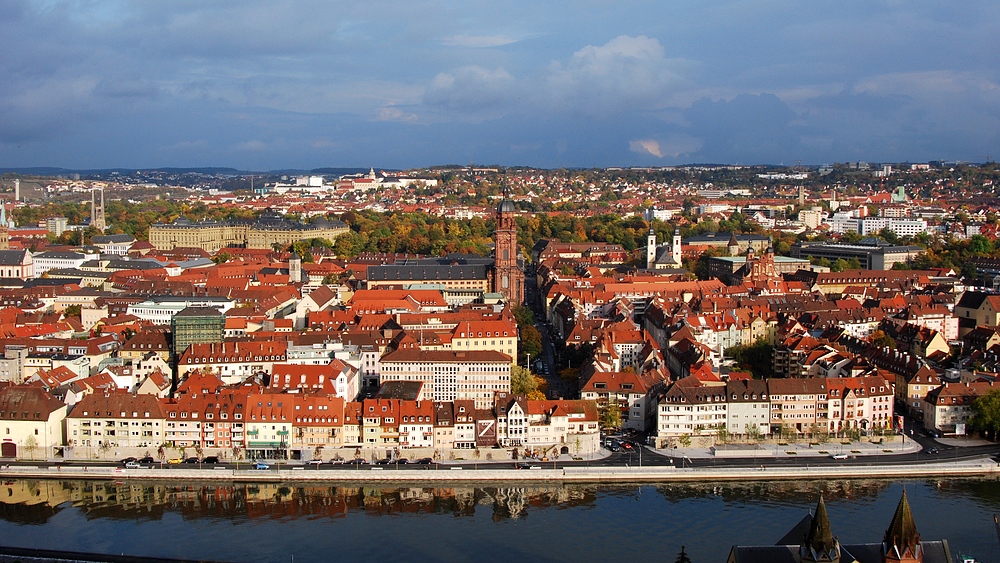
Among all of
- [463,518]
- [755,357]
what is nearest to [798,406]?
[755,357]

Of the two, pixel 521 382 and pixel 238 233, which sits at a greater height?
pixel 238 233

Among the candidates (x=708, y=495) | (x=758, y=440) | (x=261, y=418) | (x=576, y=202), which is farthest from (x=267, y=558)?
(x=576, y=202)

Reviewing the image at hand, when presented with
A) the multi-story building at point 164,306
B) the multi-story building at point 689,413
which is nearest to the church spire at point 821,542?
the multi-story building at point 689,413

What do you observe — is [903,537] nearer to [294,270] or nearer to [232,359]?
Result: [232,359]

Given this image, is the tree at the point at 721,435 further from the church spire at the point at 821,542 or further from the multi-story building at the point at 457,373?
the church spire at the point at 821,542

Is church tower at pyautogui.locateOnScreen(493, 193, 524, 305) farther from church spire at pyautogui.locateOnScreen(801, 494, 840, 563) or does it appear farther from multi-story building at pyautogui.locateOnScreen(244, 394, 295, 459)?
church spire at pyautogui.locateOnScreen(801, 494, 840, 563)

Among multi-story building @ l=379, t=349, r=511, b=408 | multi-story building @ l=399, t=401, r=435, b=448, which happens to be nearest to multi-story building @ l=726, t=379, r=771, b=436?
multi-story building @ l=379, t=349, r=511, b=408
